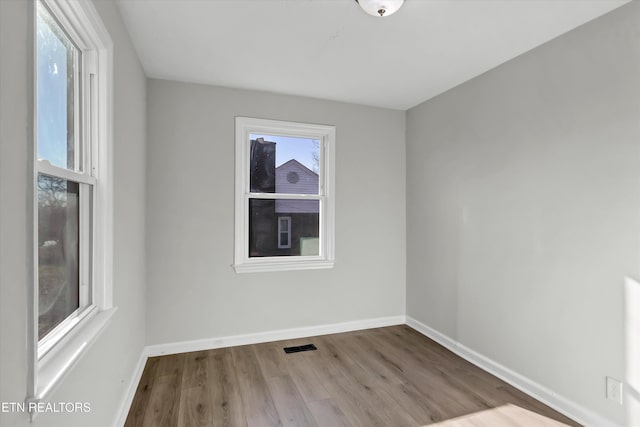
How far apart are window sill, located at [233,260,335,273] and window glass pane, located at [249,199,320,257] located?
0.12m

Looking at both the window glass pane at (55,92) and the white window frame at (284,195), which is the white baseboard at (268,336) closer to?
the white window frame at (284,195)

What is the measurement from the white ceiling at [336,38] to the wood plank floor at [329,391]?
8.41 ft

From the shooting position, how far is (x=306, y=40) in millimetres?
2322

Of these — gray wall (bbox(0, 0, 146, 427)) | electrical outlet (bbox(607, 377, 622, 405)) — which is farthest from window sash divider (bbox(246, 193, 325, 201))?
electrical outlet (bbox(607, 377, 622, 405))

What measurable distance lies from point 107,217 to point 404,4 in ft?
6.77

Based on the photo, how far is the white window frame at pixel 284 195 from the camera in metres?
3.23

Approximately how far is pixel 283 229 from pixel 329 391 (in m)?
1.63

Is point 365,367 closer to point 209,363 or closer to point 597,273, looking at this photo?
point 209,363

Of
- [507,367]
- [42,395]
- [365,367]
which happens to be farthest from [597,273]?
[42,395]

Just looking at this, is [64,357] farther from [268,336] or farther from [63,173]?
[268,336]

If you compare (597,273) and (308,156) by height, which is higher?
(308,156)

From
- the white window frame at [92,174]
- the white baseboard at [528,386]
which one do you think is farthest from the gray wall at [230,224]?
the white window frame at [92,174]

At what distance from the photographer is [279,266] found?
11.0ft

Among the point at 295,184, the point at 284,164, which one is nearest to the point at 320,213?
the point at 295,184
